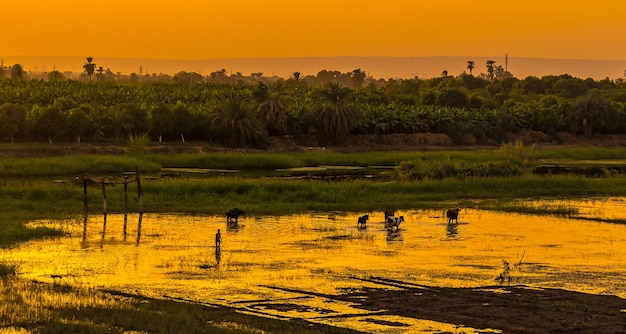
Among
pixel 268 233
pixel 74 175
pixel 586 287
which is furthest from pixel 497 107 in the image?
pixel 586 287

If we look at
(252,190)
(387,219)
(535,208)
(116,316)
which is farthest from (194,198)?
(116,316)

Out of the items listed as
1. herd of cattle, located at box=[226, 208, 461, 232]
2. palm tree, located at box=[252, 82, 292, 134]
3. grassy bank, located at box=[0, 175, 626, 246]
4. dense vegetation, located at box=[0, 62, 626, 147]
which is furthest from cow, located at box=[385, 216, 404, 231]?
palm tree, located at box=[252, 82, 292, 134]

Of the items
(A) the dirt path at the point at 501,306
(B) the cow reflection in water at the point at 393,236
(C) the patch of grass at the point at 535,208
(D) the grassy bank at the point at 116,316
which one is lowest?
(D) the grassy bank at the point at 116,316

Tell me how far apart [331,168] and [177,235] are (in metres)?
46.4

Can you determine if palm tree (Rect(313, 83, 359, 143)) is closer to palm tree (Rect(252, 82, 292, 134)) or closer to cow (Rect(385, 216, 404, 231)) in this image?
palm tree (Rect(252, 82, 292, 134))

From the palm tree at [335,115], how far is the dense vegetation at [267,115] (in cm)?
11

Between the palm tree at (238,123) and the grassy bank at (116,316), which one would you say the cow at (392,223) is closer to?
the grassy bank at (116,316)

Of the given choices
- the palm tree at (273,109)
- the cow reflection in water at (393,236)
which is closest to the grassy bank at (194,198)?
the cow reflection in water at (393,236)

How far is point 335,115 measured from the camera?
106312 millimetres

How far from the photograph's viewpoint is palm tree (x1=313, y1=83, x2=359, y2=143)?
4222 inches

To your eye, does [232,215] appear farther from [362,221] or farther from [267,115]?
[267,115]

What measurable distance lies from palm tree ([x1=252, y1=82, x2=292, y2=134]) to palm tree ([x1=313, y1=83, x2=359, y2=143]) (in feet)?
12.3

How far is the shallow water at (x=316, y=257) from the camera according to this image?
2908 centimetres

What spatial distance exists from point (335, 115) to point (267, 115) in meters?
7.67
